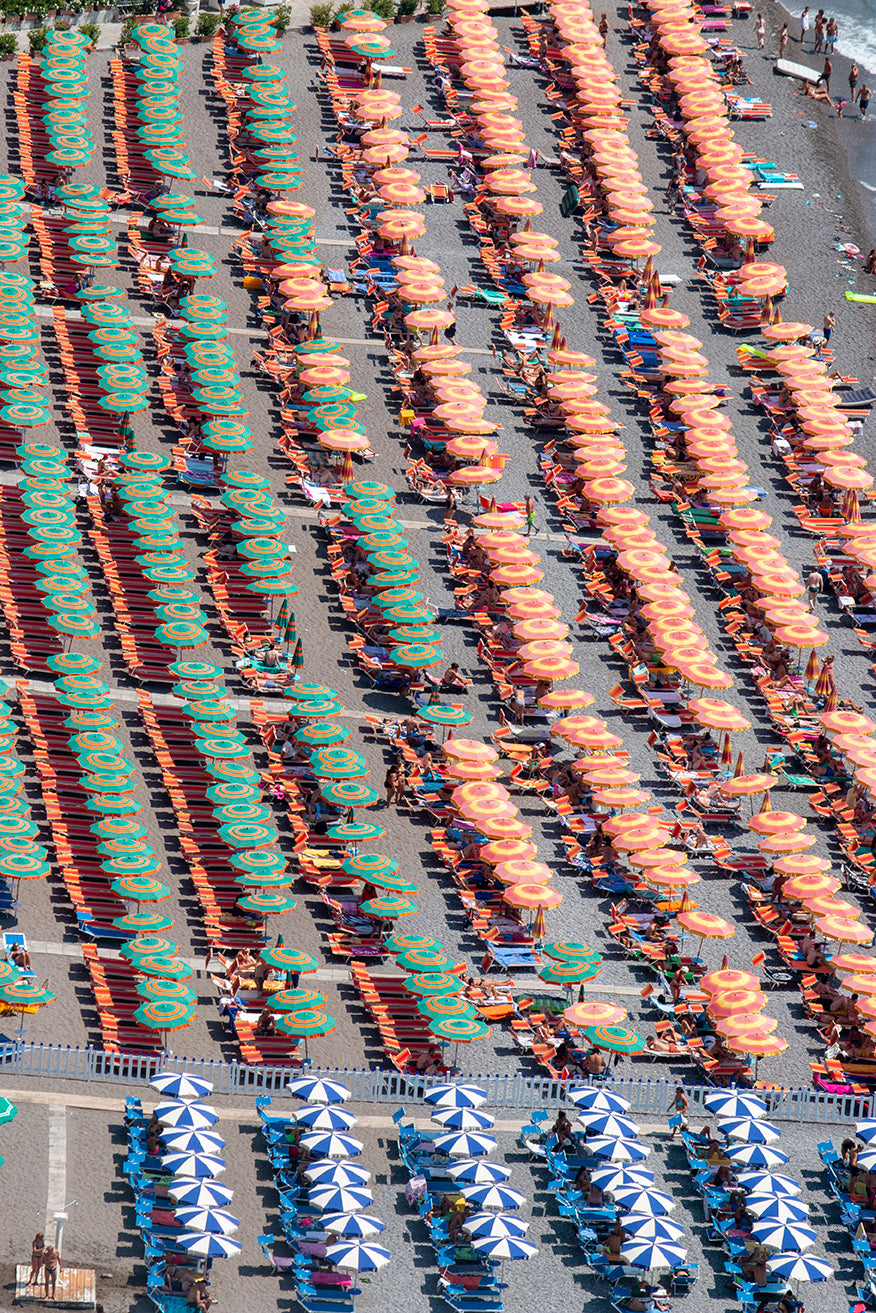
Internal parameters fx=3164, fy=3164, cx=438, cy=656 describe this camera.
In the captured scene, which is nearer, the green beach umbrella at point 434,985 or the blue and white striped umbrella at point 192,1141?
the blue and white striped umbrella at point 192,1141

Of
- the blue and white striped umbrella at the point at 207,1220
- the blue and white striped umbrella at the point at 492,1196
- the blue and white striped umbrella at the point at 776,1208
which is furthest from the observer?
the blue and white striped umbrella at the point at 776,1208

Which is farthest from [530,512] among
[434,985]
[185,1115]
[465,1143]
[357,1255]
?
[357,1255]

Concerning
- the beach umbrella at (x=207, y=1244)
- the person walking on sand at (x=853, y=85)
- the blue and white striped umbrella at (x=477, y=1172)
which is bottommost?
the beach umbrella at (x=207, y=1244)

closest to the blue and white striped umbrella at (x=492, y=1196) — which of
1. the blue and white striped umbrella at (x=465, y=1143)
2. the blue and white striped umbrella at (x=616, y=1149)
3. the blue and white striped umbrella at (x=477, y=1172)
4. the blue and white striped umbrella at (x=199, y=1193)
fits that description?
the blue and white striped umbrella at (x=477, y=1172)

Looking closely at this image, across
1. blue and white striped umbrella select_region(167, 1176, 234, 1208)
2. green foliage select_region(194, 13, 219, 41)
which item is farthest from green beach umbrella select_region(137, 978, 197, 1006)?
green foliage select_region(194, 13, 219, 41)

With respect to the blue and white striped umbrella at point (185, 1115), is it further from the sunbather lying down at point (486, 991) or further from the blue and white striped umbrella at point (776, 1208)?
the blue and white striped umbrella at point (776, 1208)

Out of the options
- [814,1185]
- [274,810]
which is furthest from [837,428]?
[814,1185]
